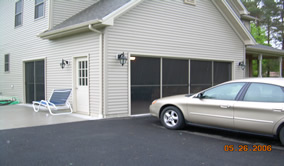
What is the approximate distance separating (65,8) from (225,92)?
7.96m

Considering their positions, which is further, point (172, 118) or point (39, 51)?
point (39, 51)

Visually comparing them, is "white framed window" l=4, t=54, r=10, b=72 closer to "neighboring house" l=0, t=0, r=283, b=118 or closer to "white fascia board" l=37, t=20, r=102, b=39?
"neighboring house" l=0, t=0, r=283, b=118

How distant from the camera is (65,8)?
35.1 ft

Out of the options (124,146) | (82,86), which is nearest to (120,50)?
(82,86)

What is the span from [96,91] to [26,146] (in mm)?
3474

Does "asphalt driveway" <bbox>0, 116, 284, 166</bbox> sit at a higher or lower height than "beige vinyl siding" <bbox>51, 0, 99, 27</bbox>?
lower

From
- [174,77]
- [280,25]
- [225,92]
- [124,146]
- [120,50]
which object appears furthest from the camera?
[280,25]

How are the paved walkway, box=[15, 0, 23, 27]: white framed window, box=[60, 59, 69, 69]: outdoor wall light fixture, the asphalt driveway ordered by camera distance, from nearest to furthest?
the asphalt driveway
the paved walkway
box=[60, 59, 69, 69]: outdoor wall light fixture
box=[15, 0, 23, 27]: white framed window

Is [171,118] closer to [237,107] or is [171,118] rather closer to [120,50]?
[237,107]

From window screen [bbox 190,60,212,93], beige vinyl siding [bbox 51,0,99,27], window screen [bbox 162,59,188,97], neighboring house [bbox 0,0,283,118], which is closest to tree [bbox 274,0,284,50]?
neighboring house [bbox 0,0,283,118]

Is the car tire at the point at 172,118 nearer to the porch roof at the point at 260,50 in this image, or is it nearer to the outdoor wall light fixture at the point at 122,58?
the outdoor wall light fixture at the point at 122,58

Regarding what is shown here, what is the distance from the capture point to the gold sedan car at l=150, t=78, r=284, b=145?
190 inches

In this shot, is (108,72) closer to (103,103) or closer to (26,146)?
(103,103)

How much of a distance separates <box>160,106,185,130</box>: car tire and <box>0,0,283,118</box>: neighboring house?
215 cm
